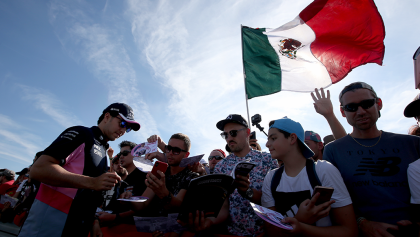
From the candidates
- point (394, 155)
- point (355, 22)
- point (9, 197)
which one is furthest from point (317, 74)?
point (9, 197)

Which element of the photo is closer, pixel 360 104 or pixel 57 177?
pixel 57 177

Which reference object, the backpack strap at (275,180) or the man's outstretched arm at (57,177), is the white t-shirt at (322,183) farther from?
the man's outstretched arm at (57,177)

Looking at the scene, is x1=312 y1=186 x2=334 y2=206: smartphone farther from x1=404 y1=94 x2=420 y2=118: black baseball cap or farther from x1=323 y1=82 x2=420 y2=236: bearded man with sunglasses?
x1=404 y1=94 x2=420 y2=118: black baseball cap

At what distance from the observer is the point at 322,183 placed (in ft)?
6.66

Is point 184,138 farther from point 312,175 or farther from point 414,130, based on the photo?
point 414,130

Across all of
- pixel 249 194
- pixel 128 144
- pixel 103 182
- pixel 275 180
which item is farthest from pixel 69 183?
pixel 128 144

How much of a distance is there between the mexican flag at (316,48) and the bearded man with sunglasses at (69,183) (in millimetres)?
4945

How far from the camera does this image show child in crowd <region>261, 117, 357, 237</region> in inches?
67.7

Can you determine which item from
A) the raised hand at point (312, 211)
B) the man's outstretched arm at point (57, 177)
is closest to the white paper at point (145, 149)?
the man's outstretched arm at point (57, 177)

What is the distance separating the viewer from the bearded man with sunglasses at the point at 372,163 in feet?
6.66

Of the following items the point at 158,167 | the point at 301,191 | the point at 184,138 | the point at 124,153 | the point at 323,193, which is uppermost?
the point at 124,153

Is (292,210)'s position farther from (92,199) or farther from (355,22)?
(355,22)

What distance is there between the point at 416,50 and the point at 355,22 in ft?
11.9

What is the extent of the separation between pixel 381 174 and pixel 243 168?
4.88 feet
